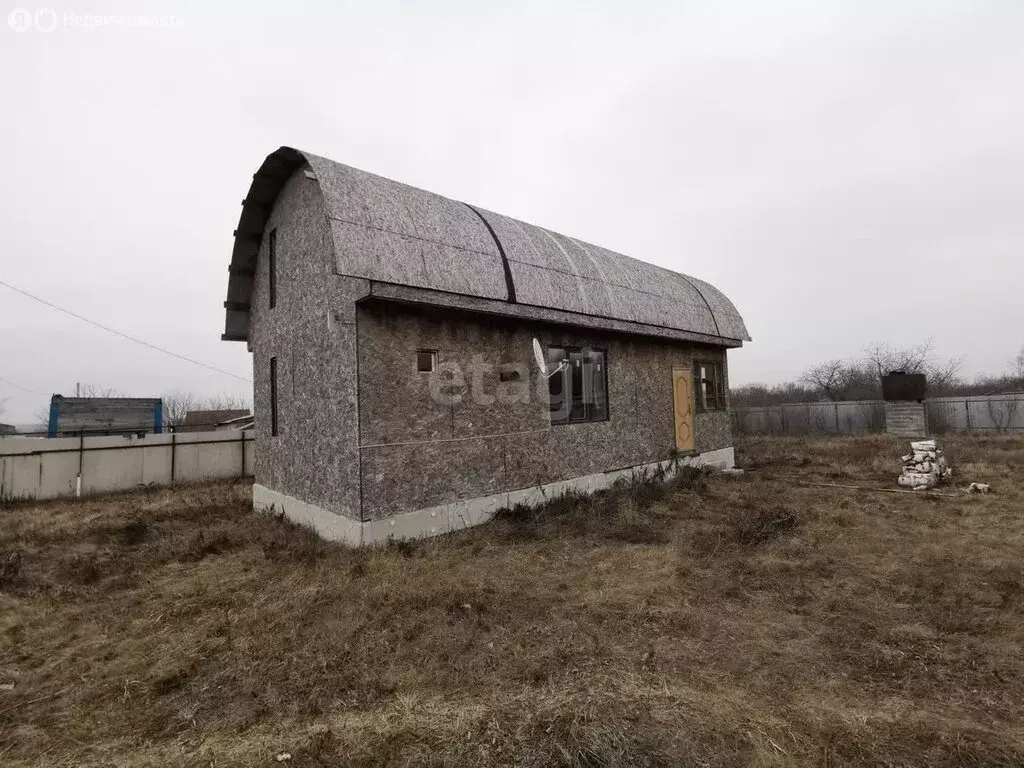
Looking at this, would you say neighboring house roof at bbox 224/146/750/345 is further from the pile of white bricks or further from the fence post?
the pile of white bricks

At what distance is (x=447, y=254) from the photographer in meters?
7.48

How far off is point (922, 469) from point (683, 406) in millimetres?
5024

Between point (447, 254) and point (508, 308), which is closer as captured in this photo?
point (447, 254)

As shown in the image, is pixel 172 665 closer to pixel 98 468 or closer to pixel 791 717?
pixel 791 717

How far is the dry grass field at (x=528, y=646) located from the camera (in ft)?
9.48

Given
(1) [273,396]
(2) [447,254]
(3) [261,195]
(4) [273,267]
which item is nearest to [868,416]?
(2) [447,254]

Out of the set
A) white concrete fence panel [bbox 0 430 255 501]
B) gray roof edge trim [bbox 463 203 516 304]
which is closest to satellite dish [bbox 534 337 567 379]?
gray roof edge trim [bbox 463 203 516 304]

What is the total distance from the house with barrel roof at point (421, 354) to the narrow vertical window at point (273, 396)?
0.15 ft

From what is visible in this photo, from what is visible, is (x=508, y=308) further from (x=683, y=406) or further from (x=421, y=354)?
(x=683, y=406)

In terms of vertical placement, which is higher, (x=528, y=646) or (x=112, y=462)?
(x=112, y=462)

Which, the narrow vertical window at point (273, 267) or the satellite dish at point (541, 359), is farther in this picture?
the narrow vertical window at point (273, 267)

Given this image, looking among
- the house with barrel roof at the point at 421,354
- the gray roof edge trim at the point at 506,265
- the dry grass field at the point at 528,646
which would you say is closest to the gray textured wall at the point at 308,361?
the house with barrel roof at the point at 421,354

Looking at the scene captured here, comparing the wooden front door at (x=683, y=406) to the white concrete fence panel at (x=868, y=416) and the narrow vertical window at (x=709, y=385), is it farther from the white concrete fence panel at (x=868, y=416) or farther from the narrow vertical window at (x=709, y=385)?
the white concrete fence panel at (x=868, y=416)

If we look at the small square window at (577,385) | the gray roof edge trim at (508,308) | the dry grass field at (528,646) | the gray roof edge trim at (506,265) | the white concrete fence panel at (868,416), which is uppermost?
the gray roof edge trim at (506,265)
